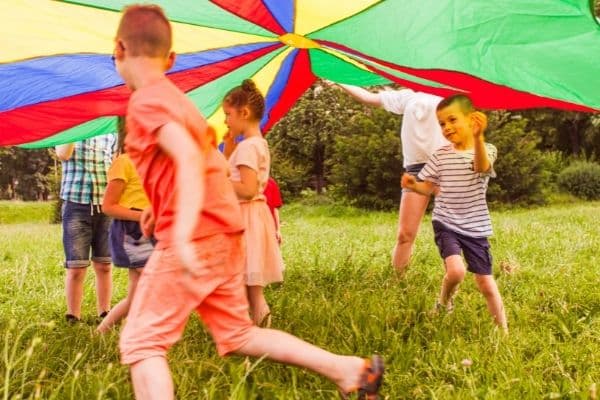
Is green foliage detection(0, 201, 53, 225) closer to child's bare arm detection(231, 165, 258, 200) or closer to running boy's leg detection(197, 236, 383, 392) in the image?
child's bare arm detection(231, 165, 258, 200)

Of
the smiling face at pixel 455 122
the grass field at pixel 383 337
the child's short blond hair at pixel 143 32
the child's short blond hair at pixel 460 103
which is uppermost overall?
the child's short blond hair at pixel 143 32

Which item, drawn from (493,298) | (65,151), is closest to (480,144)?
(493,298)

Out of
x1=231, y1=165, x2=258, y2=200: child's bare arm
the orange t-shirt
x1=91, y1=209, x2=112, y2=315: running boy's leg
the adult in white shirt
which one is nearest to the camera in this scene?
the orange t-shirt

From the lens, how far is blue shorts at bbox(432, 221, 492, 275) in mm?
3379

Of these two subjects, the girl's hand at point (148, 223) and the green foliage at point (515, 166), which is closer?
the girl's hand at point (148, 223)

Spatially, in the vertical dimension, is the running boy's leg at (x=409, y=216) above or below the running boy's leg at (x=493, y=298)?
above

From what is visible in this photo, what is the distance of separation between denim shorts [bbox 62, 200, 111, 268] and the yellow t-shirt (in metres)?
0.69

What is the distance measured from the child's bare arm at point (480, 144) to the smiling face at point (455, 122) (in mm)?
129

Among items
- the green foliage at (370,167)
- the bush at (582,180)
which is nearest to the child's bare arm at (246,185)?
the green foliage at (370,167)

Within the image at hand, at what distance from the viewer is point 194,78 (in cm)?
407

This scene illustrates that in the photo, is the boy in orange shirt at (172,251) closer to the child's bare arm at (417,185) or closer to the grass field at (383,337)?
the grass field at (383,337)

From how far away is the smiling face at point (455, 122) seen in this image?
3383mm

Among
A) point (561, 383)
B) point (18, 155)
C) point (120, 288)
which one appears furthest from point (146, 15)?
point (18, 155)

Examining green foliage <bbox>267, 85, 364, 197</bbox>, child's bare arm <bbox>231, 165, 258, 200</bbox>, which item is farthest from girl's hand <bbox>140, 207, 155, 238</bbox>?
green foliage <bbox>267, 85, 364, 197</bbox>
